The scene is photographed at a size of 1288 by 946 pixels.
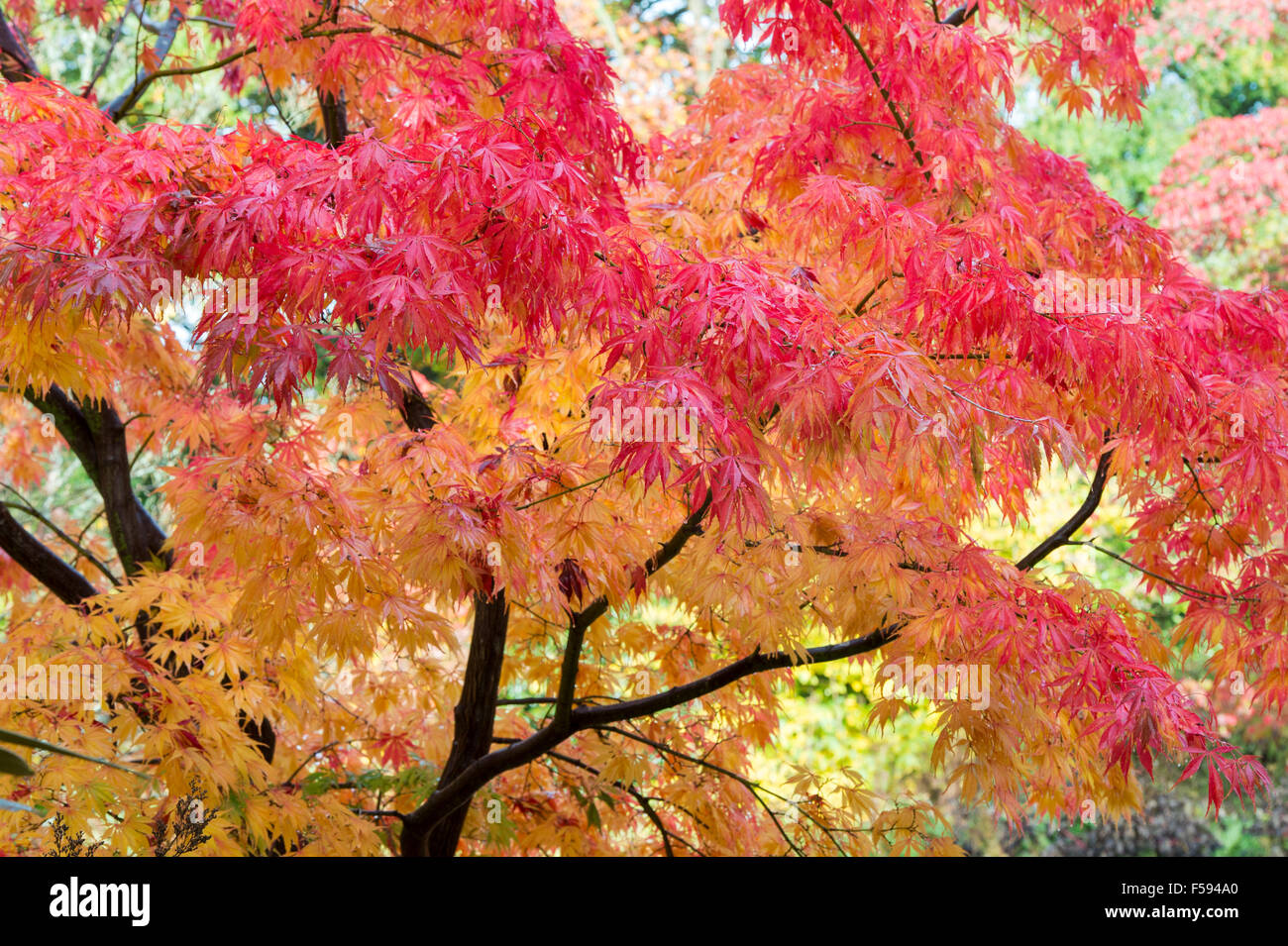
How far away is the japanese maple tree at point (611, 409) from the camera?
6.91 ft

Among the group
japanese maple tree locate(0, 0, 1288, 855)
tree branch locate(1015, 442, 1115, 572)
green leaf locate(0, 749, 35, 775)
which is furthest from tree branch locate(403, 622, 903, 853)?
green leaf locate(0, 749, 35, 775)

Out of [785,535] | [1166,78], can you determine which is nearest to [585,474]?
[785,535]

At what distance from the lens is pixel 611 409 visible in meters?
2.05

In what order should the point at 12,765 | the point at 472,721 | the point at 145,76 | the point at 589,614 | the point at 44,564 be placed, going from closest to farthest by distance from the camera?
the point at 12,765, the point at 589,614, the point at 472,721, the point at 44,564, the point at 145,76

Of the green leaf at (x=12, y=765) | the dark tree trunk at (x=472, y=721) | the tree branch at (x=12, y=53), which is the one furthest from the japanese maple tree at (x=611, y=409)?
the green leaf at (x=12, y=765)

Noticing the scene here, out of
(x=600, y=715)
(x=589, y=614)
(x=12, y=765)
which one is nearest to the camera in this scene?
(x=12, y=765)

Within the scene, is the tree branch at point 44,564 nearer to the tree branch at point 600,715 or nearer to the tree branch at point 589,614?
the tree branch at point 600,715

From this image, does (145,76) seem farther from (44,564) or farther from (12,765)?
(12,765)

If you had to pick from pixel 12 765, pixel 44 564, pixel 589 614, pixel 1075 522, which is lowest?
pixel 12 765

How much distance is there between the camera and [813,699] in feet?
25.5

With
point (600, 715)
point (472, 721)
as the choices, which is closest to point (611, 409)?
A: point (600, 715)

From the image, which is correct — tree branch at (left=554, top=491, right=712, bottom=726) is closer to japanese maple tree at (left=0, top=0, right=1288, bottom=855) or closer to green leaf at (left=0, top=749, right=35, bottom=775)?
japanese maple tree at (left=0, top=0, right=1288, bottom=855)
